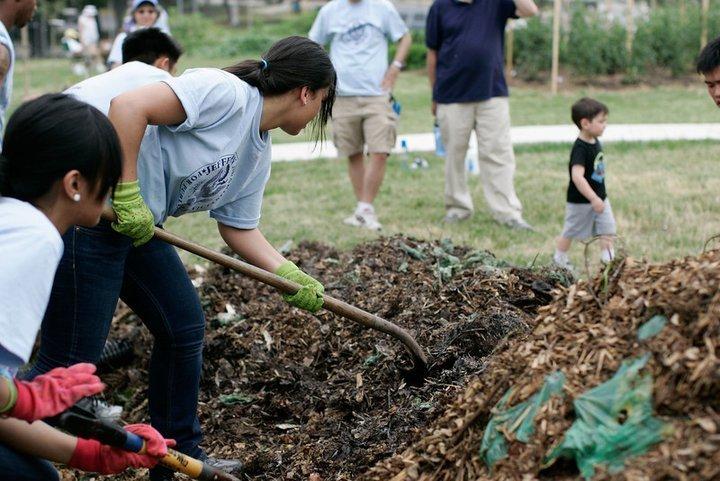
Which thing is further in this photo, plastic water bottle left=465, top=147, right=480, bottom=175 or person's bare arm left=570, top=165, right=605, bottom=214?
plastic water bottle left=465, top=147, right=480, bottom=175

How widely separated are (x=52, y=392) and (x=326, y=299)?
1.45 metres

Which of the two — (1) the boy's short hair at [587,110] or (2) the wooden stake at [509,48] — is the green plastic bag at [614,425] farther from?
A: (2) the wooden stake at [509,48]

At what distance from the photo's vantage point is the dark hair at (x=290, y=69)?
344cm

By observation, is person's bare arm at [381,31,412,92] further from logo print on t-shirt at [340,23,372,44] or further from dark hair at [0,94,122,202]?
dark hair at [0,94,122,202]

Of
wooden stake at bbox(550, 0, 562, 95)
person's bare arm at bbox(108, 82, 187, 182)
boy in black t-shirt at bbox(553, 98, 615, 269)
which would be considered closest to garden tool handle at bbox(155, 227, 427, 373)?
person's bare arm at bbox(108, 82, 187, 182)

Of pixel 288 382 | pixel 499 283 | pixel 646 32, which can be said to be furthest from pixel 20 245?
pixel 646 32

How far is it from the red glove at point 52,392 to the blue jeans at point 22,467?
18 centimetres

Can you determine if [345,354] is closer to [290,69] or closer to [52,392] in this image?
[290,69]

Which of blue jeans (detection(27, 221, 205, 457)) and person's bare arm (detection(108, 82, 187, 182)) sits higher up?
person's bare arm (detection(108, 82, 187, 182))

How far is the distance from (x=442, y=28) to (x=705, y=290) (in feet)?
17.9

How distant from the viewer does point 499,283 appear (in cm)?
445

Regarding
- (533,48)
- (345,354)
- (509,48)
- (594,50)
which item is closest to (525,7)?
(345,354)

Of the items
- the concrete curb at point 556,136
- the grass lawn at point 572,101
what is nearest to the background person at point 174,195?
the concrete curb at point 556,136

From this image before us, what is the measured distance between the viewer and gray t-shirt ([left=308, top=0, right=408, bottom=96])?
787cm
